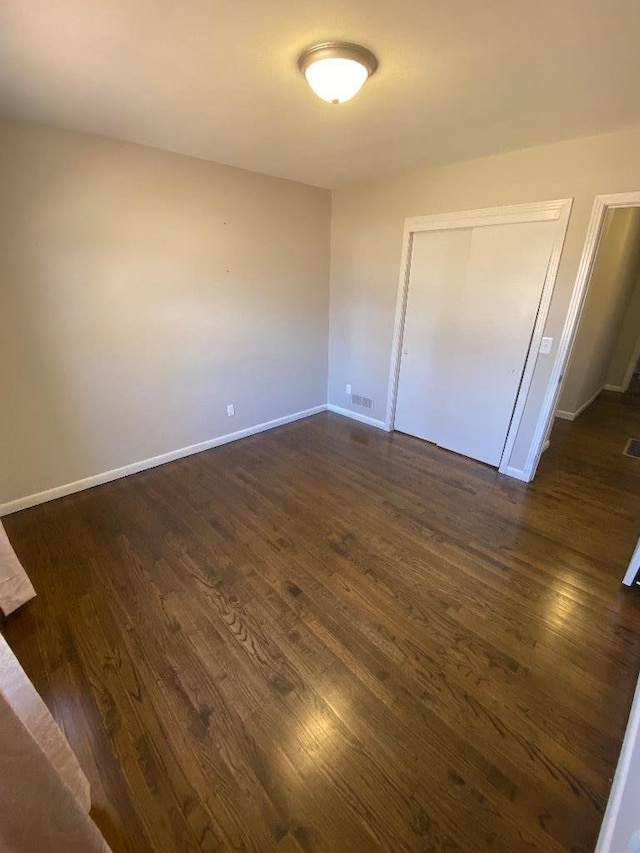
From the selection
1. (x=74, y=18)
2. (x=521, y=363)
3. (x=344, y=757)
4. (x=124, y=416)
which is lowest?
(x=344, y=757)

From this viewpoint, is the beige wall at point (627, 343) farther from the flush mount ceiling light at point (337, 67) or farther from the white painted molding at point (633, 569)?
the flush mount ceiling light at point (337, 67)

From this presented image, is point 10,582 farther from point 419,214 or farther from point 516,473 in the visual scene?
point 419,214

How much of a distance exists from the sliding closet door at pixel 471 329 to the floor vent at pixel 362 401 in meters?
0.40

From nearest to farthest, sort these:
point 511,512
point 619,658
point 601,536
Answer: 1. point 619,658
2. point 601,536
3. point 511,512

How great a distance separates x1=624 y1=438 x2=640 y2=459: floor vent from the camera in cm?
361

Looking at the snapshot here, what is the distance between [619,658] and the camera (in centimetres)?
161

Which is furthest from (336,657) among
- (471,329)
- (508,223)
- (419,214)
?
(419,214)

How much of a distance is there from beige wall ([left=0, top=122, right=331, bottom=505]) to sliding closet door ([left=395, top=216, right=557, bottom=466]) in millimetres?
1290

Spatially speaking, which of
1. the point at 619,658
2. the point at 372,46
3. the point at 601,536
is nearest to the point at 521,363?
the point at 601,536

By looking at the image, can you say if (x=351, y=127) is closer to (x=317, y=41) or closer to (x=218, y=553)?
(x=317, y=41)

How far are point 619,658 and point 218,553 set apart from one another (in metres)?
2.09

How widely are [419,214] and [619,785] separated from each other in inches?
143

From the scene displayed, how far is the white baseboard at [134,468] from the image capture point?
2.54 metres

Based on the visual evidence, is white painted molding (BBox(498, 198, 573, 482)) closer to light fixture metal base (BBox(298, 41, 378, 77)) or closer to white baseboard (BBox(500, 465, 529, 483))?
white baseboard (BBox(500, 465, 529, 483))
